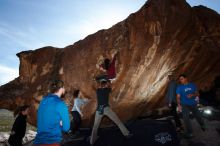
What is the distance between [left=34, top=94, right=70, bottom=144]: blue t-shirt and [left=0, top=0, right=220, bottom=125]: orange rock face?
7.53 metres

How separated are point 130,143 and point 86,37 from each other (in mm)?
7388

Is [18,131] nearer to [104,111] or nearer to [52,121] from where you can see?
[104,111]

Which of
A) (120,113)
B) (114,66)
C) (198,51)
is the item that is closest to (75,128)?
(120,113)

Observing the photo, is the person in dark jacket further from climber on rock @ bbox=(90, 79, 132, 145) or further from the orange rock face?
the orange rock face

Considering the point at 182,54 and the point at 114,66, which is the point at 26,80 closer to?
the point at 114,66

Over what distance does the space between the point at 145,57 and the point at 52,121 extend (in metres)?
7.64

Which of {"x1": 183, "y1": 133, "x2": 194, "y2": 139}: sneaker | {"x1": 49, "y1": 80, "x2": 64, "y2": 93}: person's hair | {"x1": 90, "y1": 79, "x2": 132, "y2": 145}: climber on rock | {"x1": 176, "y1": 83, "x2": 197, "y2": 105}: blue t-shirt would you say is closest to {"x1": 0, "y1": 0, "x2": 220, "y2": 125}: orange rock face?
{"x1": 176, "y1": 83, "x2": 197, "y2": 105}: blue t-shirt

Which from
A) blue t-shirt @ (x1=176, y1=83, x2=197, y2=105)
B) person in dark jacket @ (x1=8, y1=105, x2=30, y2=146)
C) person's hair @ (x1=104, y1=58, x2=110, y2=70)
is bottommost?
person in dark jacket @ (x1=8, y1=105, x2=30, y2=146)

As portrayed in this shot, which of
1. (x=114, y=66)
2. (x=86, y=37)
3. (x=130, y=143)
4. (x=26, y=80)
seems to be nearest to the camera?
(x=130, y=143)

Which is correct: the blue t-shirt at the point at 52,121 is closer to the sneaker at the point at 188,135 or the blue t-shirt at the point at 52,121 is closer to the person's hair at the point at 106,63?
the sneaker at the point at 188,135

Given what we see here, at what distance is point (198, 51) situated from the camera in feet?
38.1

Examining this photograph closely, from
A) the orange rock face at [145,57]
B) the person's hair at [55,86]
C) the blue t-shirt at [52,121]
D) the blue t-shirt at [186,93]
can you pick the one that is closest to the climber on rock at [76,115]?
the orange rock face at [145,57]

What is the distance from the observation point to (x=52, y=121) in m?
3.62

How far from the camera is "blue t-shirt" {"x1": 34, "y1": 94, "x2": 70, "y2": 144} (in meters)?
3.57
